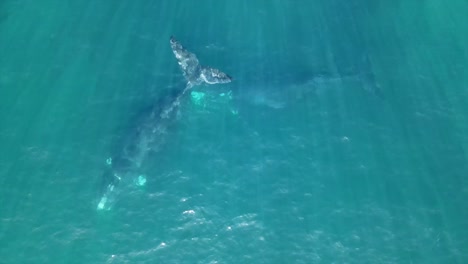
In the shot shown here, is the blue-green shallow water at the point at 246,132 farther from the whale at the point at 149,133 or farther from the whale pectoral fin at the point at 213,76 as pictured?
the whale pectoral fin at the point at 213,76

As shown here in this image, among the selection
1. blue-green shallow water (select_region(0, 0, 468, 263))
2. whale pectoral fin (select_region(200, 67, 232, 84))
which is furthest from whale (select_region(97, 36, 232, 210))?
blue-green shallow water (select_region(0, 0, 468, 263))

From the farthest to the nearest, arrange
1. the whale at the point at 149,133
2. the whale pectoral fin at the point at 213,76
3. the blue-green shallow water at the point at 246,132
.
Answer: the whale pectoral fin at the point at 213,76
the whale at the point at 149,133
the blue-green shallow water at the point at 246,132

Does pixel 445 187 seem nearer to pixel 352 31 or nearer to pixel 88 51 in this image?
pixel 352 31

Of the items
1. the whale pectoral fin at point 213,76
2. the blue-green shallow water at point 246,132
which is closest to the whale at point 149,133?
the whale pectoral fin at point 213,76

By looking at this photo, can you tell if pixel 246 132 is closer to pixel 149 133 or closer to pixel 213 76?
pixel 213 76

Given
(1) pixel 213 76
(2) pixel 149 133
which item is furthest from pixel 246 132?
(2) pixel 149 133

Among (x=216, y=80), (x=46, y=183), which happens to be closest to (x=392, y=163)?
(x=216, y=80)
